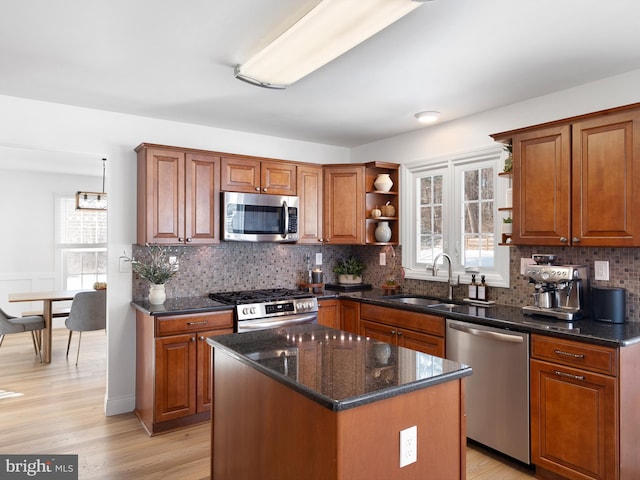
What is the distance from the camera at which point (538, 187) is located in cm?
299

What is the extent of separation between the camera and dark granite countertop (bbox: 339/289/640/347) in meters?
2.34

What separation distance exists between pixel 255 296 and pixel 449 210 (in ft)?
6.35

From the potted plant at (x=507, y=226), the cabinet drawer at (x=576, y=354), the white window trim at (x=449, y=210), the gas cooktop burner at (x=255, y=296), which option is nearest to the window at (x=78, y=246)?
the gas cooktop burner at (x=255, y=296)

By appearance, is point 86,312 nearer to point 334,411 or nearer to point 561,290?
point 334,411

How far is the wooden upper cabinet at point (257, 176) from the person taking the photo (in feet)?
12.7

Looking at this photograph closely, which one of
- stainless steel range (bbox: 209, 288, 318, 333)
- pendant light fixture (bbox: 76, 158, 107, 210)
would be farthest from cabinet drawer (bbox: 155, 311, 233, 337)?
pendant light fixture (bbox: 76, 158, 107, 210)

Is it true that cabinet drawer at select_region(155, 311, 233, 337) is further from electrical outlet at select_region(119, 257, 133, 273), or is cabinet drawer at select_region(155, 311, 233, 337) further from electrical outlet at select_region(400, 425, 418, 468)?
electrical outlet at select_region(400, 425, 418, 468)

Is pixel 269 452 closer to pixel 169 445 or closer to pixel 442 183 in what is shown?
pixel 169 445

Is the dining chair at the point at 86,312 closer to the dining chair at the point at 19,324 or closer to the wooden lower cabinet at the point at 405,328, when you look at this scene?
the dining chair at the point at 19,324

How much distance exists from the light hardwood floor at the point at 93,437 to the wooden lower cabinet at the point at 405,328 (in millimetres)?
762

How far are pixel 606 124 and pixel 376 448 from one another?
241 cm

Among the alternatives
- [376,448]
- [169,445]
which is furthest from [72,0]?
[169,445]

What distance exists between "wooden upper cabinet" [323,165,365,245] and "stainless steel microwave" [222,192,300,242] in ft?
1.33

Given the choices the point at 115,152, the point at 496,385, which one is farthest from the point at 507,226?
the point at 115,152
